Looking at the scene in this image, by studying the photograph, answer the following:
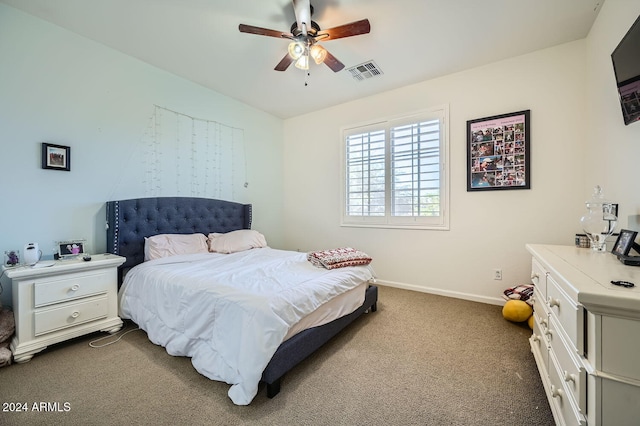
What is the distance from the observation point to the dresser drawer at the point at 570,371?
0.95 m

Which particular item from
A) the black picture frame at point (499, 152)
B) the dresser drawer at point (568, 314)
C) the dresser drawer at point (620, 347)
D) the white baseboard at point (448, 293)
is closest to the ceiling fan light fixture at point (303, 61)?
the black picture frame at point (499, 152)

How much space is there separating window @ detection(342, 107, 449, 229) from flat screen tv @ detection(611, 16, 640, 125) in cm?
166

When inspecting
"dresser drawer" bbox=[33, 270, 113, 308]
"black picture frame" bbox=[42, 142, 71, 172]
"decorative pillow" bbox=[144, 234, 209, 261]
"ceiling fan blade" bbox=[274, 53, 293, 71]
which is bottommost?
"dresser drawer" bbox=[33, 270, 113, 308]

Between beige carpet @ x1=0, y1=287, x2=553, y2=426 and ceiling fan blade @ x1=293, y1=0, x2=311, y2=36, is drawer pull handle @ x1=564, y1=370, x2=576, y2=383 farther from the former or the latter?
ceiling fan blade @ x1=293, y1=0, x2=311, y2=36

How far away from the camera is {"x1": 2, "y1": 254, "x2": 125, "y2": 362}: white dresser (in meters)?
1.88

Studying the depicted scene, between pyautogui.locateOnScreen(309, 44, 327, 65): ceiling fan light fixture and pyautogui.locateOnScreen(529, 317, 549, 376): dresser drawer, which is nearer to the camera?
pyautogui.locateOnScreen(529, 317, 549, 376): dresser drawer

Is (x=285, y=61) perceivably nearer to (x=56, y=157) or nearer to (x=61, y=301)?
→ (x=56, y=157)

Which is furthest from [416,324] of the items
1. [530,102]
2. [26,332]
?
[26,332]

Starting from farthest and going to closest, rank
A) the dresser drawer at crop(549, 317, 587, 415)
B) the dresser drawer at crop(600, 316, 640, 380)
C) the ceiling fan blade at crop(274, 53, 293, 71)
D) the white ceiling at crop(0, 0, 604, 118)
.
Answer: the ceiling fan blade at crop(274, 53, 293, 71) < the white ceiling at crop(0, 0, 604, 118) < the dresser drawer at crop(549, 317, 587, 415) < the dresser drawer at crop(600, 316, 640, 380)

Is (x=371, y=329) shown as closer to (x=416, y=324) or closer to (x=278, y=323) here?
(x=416, y=324)

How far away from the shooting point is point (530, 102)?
275 centimetres

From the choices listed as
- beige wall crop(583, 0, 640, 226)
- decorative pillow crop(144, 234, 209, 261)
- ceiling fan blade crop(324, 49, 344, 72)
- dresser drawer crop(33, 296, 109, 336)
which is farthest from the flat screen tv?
dresser drawer crop(33, 296, 109, 336)

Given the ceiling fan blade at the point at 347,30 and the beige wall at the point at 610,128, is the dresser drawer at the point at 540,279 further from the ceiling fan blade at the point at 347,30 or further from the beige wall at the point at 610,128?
the ceiling fan blade at the point at 347,30

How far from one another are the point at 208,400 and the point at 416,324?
74.2 inches
